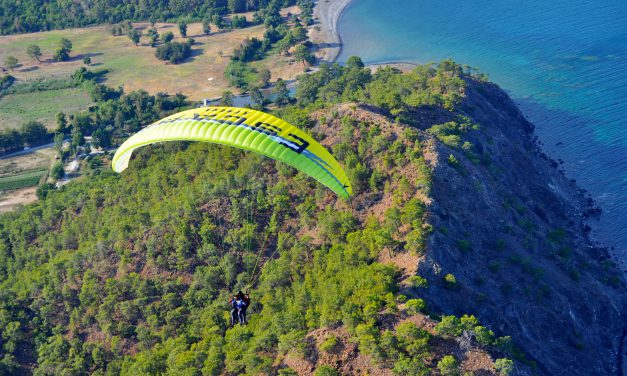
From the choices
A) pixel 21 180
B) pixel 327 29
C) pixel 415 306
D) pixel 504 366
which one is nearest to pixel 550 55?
pixel 327 29

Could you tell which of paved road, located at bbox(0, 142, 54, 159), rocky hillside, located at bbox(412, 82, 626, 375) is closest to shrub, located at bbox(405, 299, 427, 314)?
rocky hillside, located at bbox(412, 82, 626, 375)

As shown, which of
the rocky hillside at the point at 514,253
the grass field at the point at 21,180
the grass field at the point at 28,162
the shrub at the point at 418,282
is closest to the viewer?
the shrub at the point at 418,282

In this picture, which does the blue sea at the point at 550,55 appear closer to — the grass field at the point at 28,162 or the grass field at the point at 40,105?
the grass field at the point at 40,105

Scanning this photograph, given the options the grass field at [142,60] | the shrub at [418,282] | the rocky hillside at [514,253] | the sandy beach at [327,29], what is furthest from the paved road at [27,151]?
the shrub at [418,282]

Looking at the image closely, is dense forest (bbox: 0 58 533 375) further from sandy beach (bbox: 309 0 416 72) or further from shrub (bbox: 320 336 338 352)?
sandy beach (bbox: 309 0 416 72)

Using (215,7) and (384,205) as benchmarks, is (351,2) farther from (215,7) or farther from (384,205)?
(384,205)
